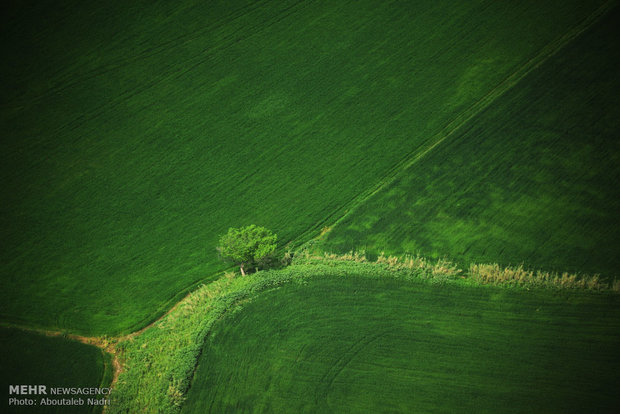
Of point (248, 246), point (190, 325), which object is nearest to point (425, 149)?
point (248, 246)

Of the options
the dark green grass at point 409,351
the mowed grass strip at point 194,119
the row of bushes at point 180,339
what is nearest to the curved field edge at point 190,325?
the row of bushes at point 180,339

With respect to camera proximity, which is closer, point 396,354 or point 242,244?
point 396,354

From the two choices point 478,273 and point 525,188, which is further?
point 525,188

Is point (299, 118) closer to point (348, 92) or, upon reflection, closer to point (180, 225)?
point (348, 92)

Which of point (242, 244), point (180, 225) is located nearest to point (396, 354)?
point (242, 244)

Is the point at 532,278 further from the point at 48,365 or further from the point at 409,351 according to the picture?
the point at 48,365
